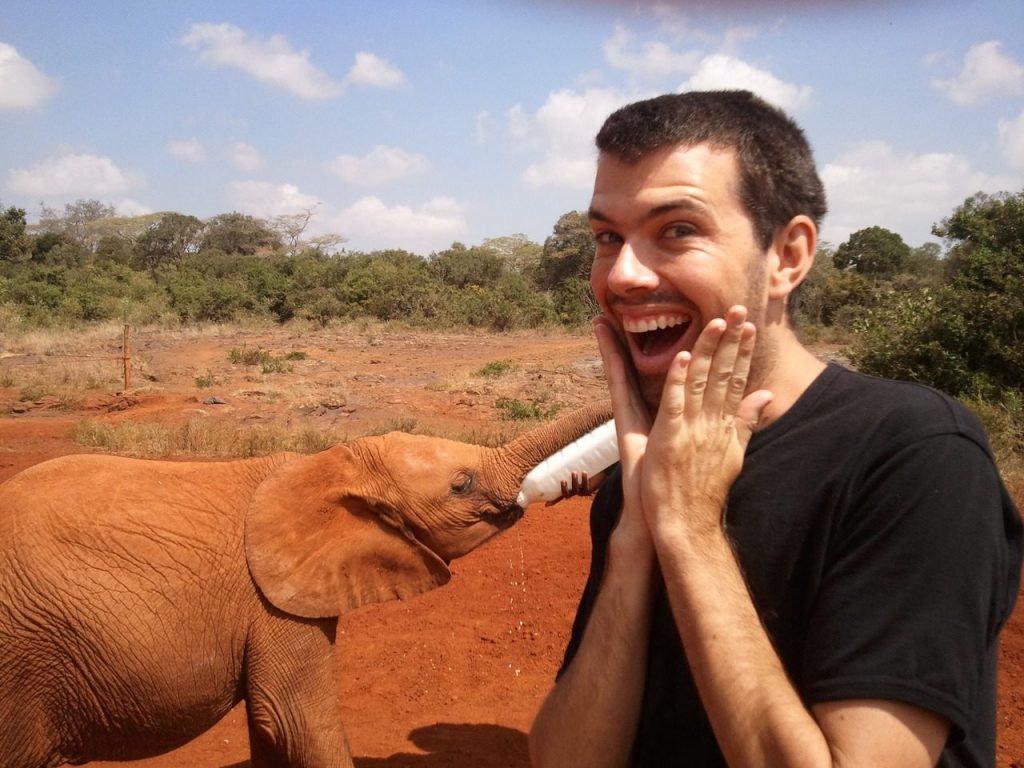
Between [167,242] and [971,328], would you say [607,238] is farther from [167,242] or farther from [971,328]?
[167,242]

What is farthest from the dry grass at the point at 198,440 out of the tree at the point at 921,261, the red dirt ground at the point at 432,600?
the tree at the point at 921,261

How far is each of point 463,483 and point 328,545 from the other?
659mm

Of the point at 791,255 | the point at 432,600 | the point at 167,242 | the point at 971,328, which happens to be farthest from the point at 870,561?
the point at 167,242

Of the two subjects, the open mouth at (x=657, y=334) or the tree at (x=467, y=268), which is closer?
the open mouth at (x=657, y=334)

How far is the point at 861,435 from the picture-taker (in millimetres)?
1336

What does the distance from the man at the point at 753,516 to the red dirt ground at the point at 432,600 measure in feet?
12.3

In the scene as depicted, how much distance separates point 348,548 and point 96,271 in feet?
128

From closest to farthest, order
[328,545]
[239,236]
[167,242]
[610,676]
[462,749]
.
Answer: [610,676] < [328,545] < [462,749] < [167,242] < [239,236]

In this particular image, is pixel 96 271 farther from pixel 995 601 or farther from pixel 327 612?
pixel 995 601

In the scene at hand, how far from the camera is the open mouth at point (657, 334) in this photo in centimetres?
155

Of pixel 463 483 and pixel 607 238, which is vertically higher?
pixel 607 238

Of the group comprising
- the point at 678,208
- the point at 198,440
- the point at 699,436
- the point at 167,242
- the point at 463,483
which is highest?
the point at 167,242

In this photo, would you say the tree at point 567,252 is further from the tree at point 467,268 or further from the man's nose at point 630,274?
the man's nose at point 630,274

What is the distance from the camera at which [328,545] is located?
3.66 meters
